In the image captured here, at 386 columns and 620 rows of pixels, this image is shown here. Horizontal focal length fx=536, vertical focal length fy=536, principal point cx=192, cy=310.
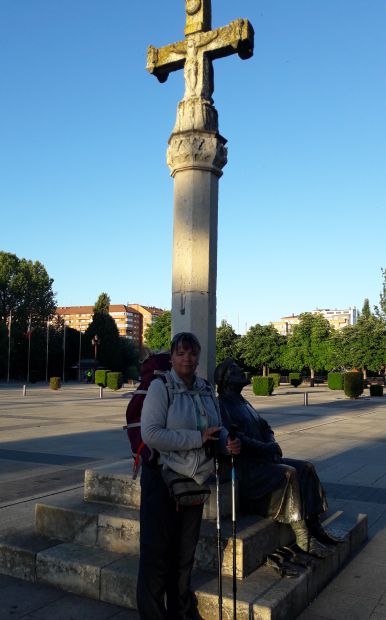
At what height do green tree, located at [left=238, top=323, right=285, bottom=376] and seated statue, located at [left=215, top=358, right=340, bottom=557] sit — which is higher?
green tree, located at [left=238, top=323, right=285, bottom=376]

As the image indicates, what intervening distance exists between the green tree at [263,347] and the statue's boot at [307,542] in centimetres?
5460

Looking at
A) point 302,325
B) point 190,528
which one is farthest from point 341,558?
point 302,325

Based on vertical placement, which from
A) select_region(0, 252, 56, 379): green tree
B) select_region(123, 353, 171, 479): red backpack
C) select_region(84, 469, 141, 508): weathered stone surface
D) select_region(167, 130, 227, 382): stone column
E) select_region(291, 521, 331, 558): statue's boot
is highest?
select_region(0, 252, 56, 379): green tree

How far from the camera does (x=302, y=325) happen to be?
5788 cm

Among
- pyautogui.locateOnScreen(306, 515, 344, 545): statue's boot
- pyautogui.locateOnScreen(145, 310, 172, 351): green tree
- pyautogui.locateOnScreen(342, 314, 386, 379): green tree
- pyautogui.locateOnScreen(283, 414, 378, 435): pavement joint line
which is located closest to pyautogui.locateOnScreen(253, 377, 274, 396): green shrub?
pyautogui.locateOnScreen(283, 414, 378, 435): pavement joint line

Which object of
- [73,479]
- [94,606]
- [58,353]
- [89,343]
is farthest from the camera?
[89,343]

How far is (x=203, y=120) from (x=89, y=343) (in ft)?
211

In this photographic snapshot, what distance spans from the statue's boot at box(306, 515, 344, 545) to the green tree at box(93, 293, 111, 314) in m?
66.9

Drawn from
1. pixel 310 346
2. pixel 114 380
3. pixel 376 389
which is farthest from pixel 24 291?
pixel 376 389

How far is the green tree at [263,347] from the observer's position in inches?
2304

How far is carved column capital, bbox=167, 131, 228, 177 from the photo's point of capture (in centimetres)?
519

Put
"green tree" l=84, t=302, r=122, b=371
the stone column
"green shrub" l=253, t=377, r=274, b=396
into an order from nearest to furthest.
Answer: the stone column, "green shrub" l=253, t=377, r=274, b=396, "green tree" l=84, t=302, r=122, b=371

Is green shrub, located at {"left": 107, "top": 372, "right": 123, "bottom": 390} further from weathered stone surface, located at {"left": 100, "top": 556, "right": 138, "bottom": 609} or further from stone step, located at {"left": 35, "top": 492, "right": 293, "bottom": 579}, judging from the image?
weathered stone surface, located at {"left": 100, "top": 556, "right": 138, "bottom": 609}

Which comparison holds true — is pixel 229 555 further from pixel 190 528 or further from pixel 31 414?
pixel 31 414
